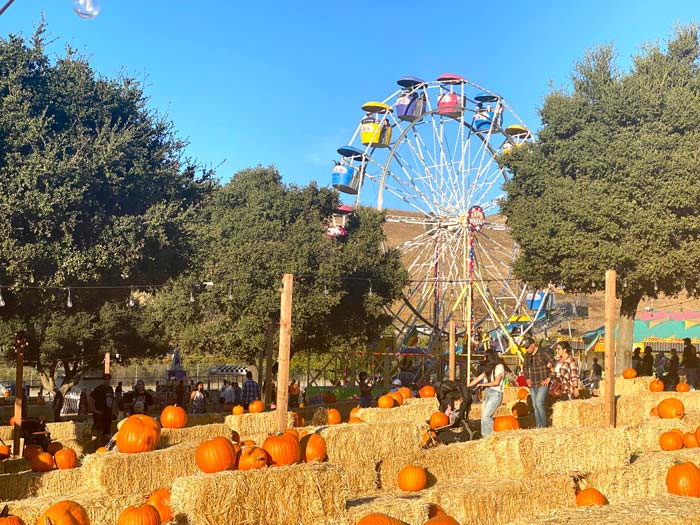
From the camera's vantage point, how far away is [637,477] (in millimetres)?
11508

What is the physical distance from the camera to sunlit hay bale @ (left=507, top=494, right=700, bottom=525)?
657cm

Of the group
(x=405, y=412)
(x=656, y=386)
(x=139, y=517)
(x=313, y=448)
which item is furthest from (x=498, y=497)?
(x=656, y=386)

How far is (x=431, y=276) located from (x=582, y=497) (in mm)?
36447

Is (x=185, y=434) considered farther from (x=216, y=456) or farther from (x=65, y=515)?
(x=65, y=515)

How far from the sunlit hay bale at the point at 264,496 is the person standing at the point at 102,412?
9979 millimetres

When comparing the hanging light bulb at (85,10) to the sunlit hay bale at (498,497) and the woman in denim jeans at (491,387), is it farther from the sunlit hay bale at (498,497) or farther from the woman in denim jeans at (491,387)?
the woman in denim jeans at (491,387)

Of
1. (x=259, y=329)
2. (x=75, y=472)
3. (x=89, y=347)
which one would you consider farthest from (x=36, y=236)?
(x=259, y=329)

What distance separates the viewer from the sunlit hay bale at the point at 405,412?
15254 mm

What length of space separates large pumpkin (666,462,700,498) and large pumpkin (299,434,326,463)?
412 cm

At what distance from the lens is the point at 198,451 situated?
10.2 metres

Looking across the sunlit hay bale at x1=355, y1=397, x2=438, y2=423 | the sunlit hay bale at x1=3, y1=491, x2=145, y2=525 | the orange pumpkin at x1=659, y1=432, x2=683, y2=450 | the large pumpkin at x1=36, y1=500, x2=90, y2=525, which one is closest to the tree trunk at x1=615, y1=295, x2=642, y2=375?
the sunlit hay bale at x1=355, y1=397, x2=438, y2=423

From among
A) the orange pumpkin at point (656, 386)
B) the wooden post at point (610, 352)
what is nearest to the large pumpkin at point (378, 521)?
the wooden post at point (610, 352)

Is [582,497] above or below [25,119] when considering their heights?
below

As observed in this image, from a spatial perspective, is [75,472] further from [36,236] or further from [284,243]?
[284,243]
